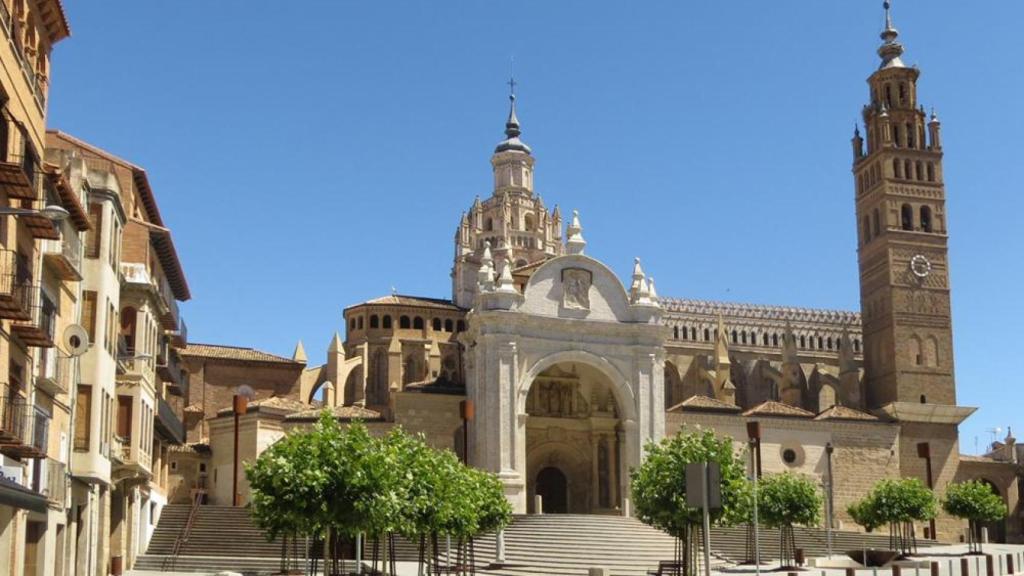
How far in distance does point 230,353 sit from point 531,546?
28654 millimetres

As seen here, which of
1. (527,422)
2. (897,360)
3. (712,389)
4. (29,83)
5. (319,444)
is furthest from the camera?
(712,389)

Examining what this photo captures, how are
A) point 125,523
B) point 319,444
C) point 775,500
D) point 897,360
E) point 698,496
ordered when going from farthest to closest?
point 897,360 → point 775,500 → point 125,523 → point 319,444 → point 698,496

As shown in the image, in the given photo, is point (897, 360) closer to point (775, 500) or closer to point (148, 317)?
point (775, 500)

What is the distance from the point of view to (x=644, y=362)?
61.9 metres

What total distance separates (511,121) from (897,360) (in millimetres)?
37590

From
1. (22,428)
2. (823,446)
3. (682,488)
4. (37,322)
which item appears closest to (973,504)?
(823,446)

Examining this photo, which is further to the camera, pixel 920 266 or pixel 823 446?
pixel 920 266

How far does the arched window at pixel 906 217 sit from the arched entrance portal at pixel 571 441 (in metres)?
27.2

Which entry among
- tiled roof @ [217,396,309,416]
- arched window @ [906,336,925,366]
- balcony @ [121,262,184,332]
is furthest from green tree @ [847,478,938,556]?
balcony @ [121,262,184,332]

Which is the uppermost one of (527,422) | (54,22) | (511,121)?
(511,121)

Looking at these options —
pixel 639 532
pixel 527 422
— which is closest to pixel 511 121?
pixel 527 422

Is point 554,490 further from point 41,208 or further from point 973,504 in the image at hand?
point 41,208

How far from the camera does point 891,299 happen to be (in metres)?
78.9

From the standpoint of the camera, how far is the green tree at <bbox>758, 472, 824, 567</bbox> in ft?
161
